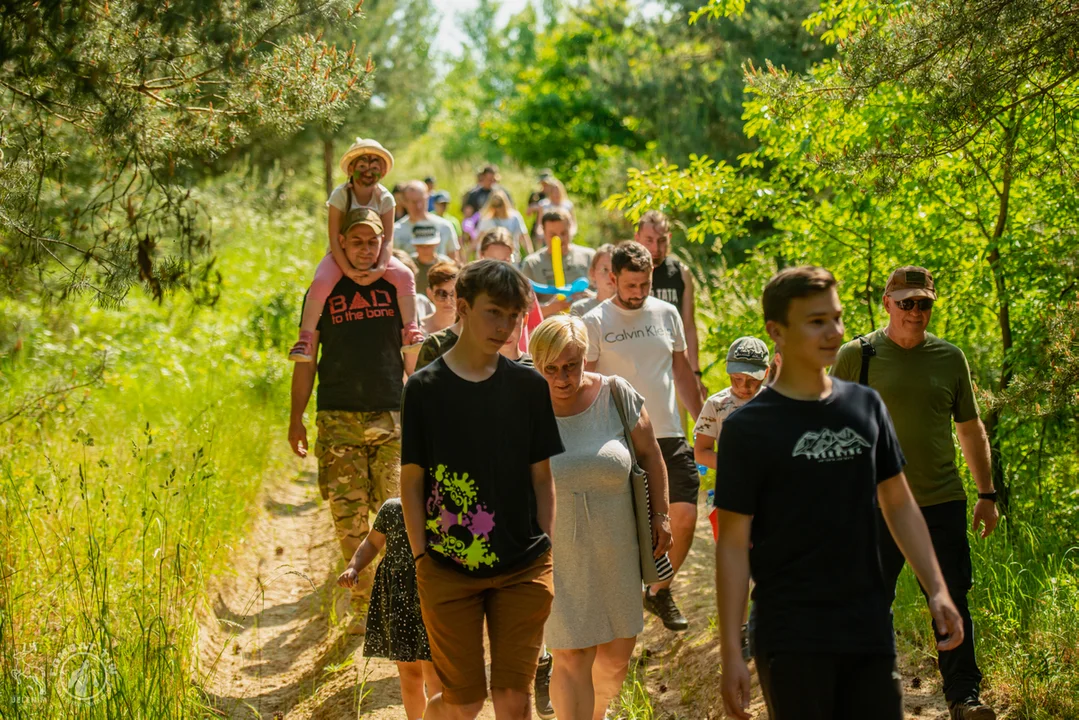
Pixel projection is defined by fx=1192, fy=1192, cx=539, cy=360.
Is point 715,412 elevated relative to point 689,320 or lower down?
lower down

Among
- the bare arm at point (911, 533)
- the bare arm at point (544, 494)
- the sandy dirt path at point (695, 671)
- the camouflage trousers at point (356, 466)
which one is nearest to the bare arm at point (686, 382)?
the sandy dirt path at point (695, 671)

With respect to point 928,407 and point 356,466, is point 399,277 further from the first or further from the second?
point 928,407

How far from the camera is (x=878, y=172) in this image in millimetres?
6199

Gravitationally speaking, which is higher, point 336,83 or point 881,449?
point 336,83

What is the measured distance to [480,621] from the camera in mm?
4648

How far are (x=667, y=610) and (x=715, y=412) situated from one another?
159cm

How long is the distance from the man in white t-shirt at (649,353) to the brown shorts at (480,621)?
2518 mm

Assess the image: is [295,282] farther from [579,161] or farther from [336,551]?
[579,161]

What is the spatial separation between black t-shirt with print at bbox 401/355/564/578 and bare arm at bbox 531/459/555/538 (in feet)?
0.24

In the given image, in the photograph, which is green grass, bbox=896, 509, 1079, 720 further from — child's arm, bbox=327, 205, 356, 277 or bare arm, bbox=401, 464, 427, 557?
child's arm, bbox=327, 205, 356, 277

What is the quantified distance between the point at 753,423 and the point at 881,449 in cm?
45

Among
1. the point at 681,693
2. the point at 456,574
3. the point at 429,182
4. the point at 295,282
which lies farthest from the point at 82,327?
the point at 456,574

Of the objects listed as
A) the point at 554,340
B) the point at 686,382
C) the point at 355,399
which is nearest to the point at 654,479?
the point at 554,340

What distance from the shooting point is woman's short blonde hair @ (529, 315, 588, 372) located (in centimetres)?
511
